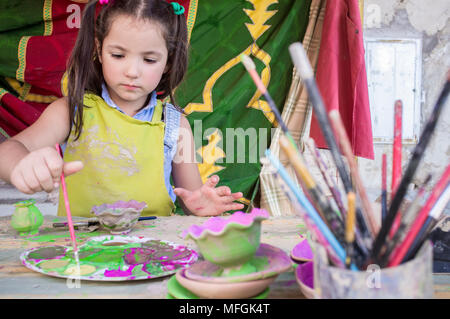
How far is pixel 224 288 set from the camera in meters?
0.54

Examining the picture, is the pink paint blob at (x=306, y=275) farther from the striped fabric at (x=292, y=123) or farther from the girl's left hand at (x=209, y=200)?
the striped fabric at (x=292, y=123)

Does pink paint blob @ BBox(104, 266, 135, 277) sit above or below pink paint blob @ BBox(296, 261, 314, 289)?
below

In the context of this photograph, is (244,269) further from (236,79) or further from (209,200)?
(236,79)

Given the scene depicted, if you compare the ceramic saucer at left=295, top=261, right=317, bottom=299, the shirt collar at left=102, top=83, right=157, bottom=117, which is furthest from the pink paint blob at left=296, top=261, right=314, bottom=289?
the shirt collar at left=102, top=83, right=157, bottom=117

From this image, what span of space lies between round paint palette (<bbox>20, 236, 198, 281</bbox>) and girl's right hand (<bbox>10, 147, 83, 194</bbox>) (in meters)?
0.14

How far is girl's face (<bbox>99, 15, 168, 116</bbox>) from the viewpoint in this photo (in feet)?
4.39

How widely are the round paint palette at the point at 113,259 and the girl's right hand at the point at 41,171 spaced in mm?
137

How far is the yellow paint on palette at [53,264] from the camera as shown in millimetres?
735

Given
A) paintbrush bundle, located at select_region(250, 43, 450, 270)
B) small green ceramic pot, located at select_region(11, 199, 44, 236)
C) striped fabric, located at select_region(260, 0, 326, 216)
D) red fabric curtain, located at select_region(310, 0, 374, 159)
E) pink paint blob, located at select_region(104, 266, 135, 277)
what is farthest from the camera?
striped fabric, located at select_region(260, 0, 326, 216)

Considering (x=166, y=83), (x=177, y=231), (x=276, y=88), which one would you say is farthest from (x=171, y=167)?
(x=276, y=88)

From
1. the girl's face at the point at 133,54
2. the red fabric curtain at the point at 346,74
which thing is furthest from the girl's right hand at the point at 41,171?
the red fabric curtain at the point at 346,74

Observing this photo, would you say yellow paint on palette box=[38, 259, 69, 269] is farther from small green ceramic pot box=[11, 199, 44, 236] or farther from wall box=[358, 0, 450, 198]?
wall box=[358, 0, 450, 198]

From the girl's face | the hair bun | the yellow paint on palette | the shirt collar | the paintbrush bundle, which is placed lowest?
the yellow paint on palette

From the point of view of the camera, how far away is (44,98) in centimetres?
242
